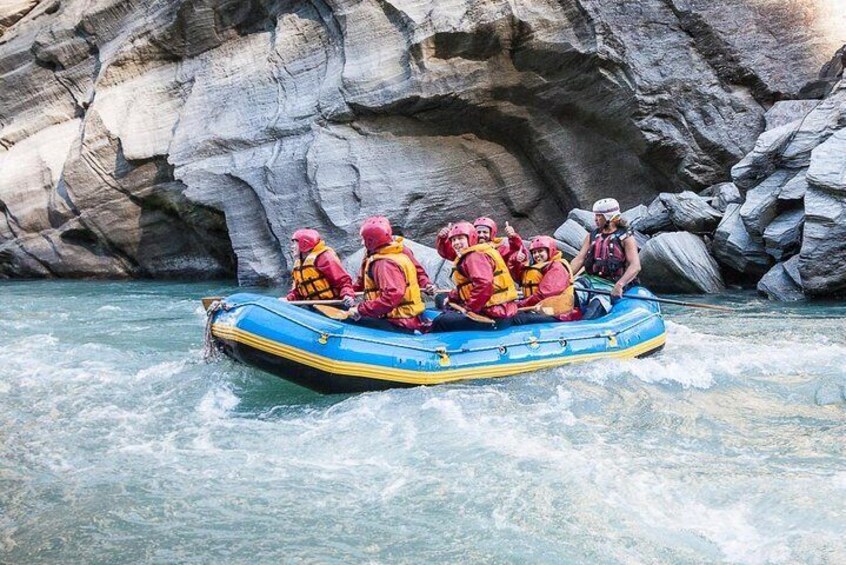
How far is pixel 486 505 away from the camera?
4.46 meters

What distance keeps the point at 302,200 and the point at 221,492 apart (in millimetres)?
10499

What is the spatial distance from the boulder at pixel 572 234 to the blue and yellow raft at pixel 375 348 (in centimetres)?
611

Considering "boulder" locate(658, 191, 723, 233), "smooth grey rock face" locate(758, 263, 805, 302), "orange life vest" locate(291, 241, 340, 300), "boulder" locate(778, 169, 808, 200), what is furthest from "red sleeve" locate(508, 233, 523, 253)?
"boulder" locate(658, 191, 723, 233)

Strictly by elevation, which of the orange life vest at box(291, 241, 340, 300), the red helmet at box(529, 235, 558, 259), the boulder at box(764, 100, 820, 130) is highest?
the boulder at box(764, 100, 820, 130)

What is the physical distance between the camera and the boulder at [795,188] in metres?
11.3

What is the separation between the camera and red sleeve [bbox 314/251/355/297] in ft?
24.5

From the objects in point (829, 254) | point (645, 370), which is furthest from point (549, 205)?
point (645, 370)

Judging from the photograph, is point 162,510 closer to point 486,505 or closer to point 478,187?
point 486,505

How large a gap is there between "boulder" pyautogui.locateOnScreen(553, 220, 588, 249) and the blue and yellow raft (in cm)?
611

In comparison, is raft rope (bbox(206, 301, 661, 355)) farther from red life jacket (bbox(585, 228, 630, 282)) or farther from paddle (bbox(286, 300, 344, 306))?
red life jacket (bbox(585, 228, 630, 282))

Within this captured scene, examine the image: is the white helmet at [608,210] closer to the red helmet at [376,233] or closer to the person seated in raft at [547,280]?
the person seated in raft at [547,280]

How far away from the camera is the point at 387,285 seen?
21.4 feet

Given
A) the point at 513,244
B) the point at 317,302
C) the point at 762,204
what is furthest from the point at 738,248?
the point at 317,302

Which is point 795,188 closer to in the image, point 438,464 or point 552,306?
point 552,306
